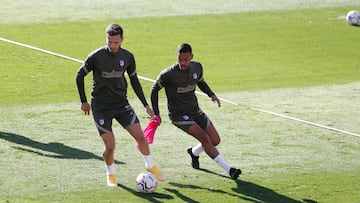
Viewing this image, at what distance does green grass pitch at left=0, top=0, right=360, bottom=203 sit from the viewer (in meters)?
14.5

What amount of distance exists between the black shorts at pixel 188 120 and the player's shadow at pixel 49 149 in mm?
1447

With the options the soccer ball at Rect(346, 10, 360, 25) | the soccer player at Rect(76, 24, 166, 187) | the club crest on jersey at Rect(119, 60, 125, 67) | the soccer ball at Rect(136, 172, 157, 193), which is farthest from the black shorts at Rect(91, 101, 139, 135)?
the soccer ball at Rect(346, 10, 360, 25)

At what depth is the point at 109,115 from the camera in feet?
46.7

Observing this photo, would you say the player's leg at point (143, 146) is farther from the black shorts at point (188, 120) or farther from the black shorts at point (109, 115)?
the black shorts at point (188, 120)

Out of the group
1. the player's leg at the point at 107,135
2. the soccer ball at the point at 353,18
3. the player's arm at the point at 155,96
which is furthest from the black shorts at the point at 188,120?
the soccer ball at the point at 353,18

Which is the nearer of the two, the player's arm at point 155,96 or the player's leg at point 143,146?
the player's leg at point 143,146

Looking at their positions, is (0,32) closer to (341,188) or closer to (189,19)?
(189,19)

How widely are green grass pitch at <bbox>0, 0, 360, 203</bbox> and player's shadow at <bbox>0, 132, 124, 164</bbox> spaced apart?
2cm

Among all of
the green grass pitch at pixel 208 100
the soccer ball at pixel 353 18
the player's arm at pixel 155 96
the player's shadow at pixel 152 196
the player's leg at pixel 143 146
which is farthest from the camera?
the soccer ball at pixel 353 18

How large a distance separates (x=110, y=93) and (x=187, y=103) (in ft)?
4.98

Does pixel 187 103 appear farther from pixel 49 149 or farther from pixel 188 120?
pixel 49 149

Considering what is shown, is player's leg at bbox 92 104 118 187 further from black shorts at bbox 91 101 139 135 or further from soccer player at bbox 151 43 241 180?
soccer player at bbox 151 43 241 180

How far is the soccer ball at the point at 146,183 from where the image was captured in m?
13.9

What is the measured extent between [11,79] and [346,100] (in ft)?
27.5
